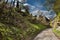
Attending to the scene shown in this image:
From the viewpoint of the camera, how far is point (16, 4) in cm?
1636

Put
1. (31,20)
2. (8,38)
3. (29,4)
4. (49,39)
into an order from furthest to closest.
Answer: (31,20) → (29,4) → (49,39) → (8,38)

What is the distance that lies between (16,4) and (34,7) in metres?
1.49

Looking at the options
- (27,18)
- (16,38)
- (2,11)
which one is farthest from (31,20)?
(16,38)

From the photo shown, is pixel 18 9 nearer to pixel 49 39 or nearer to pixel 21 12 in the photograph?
pixel 21 12

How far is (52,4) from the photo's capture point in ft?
55.8

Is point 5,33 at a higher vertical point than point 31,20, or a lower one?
higher

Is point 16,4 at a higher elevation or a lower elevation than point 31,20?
higher

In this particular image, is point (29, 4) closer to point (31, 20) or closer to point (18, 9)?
point (18, 9)

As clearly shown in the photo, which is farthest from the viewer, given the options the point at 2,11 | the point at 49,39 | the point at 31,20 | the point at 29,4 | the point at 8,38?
the point at 31,20

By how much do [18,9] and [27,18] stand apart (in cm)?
172

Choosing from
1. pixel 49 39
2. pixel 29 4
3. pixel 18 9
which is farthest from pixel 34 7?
pixel 49 39

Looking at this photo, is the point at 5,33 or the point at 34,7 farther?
the point at 34,7

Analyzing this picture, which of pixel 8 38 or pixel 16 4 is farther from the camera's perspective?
pixel 16 4

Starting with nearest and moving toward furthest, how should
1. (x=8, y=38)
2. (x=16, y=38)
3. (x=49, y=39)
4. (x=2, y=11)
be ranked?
(x=8, y=38) → (x=16, y=38) → (x=49, y=39) → (x=2, y=11)
